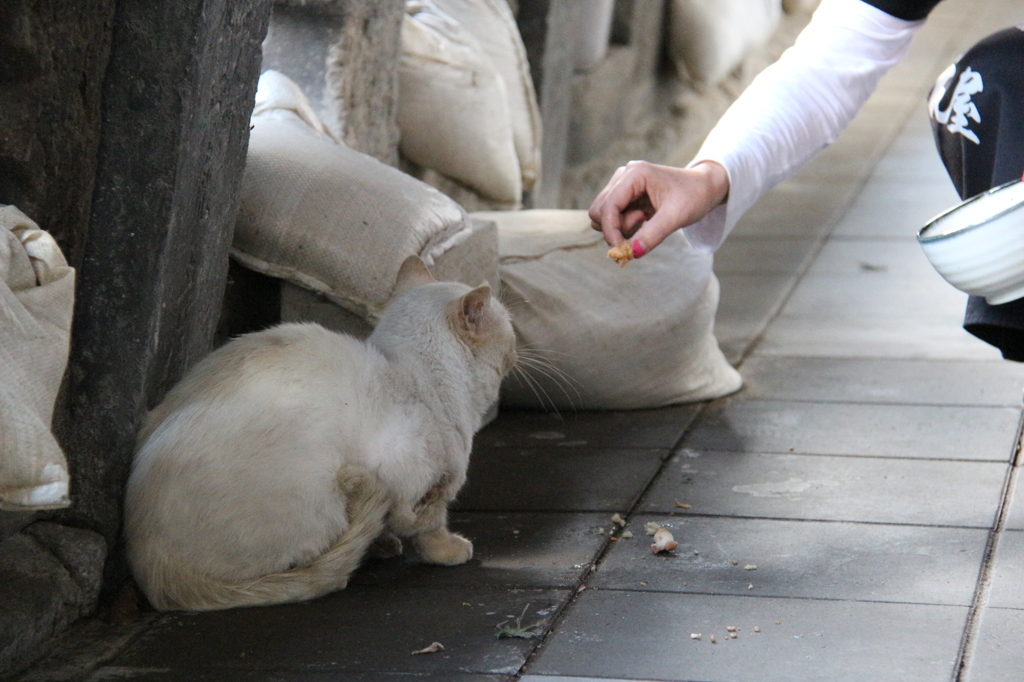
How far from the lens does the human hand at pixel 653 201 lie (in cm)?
212

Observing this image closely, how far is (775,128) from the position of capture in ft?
7.39

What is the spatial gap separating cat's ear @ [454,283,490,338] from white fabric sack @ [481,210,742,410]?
0.76 meters

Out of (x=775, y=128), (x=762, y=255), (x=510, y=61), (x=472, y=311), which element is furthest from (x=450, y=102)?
(x=775, y=128)

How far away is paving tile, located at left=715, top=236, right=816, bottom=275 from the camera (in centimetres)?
532

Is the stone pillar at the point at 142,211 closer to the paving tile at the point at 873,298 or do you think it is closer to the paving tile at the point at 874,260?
the paving tile at the point at 873,298

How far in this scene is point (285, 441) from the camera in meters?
2.30

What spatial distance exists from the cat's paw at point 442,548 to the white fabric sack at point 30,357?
2.82 feet

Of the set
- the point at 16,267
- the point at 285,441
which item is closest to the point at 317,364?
the point at 285,441

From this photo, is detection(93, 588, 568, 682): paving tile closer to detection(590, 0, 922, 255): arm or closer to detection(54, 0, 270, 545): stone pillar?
detection(54, 0, 270, 545): stone pillar

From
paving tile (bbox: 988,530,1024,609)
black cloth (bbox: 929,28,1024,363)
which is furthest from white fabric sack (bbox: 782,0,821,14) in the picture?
paving tile (bbox: 988,530,1024,609)

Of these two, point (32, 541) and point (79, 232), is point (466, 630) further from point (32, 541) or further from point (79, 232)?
point (79, 232)

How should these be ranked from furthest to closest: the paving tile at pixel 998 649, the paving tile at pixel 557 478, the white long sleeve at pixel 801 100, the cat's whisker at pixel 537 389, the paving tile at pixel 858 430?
the cat's whisker at pixel 537 389, the paving tile at pixel 858 430, the paving tile at pixel 557 478, the white long sleeve at pixel 801 100, the paving tile at pixel 998 649

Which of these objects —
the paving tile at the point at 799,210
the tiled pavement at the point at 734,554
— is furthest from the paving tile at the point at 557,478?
the paving tile at the point at 799,210

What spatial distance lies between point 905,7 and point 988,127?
34cm
